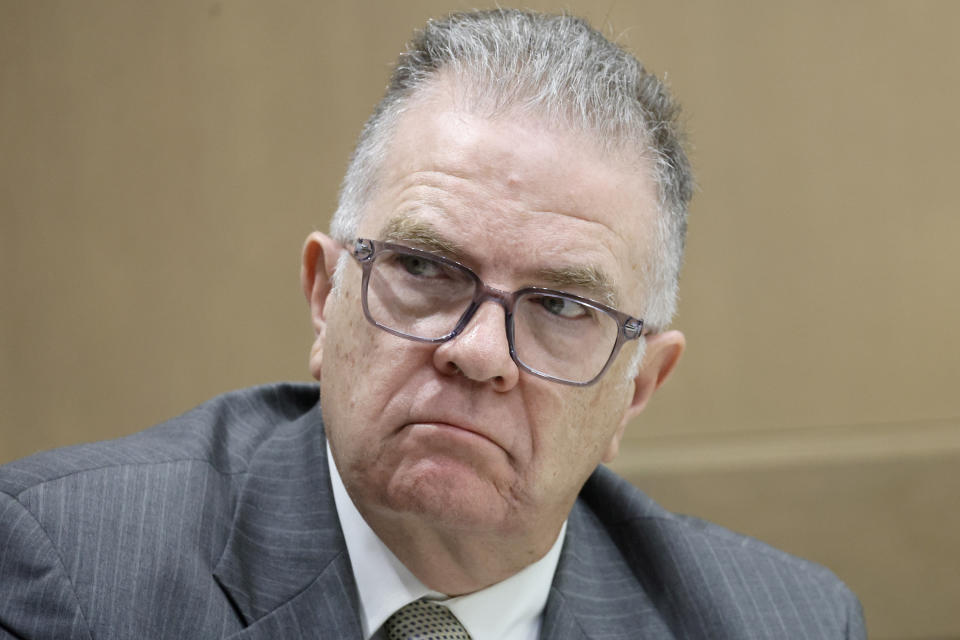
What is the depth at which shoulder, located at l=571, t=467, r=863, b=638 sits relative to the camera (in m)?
1.79

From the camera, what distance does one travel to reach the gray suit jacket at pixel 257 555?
4.31ft

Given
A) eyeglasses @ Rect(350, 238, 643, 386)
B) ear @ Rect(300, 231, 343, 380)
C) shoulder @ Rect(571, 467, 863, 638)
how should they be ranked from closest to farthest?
eyeglasses @ Rect(350, 238, 643, 386), ear @ Rect(300, 231, 343, 380), shoulder @ Rect(571, 467, 863, 638)

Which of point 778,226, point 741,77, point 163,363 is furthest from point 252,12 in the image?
point 778,226

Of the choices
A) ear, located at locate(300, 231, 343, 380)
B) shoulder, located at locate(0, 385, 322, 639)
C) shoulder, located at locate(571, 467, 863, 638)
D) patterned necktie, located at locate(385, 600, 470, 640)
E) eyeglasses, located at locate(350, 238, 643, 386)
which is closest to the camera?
shoulder, located at locate(0, 385, 322, 639)

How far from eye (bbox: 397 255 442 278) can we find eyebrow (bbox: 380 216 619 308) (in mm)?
20

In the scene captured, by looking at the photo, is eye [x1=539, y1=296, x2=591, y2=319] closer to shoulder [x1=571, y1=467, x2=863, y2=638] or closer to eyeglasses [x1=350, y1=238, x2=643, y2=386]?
eyeglasses [x1=350, y1=238, x2=643, y2=386]

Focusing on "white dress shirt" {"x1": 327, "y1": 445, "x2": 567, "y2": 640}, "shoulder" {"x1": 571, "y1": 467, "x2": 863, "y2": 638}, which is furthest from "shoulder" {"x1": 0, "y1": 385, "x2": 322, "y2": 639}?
"shoulder" {"x1": 571, "y1": 467, "x2": 863, "y2": 638}

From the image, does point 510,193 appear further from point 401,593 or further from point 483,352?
point 401,593

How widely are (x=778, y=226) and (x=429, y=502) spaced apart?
158 cm

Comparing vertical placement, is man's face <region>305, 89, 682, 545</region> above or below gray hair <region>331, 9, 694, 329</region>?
below

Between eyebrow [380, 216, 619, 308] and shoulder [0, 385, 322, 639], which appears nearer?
shoulder [0, 385, 322, 639]

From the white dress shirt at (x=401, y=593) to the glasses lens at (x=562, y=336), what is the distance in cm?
38

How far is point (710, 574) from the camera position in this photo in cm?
183

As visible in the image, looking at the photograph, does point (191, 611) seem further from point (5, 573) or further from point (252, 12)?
point (252, 12)
